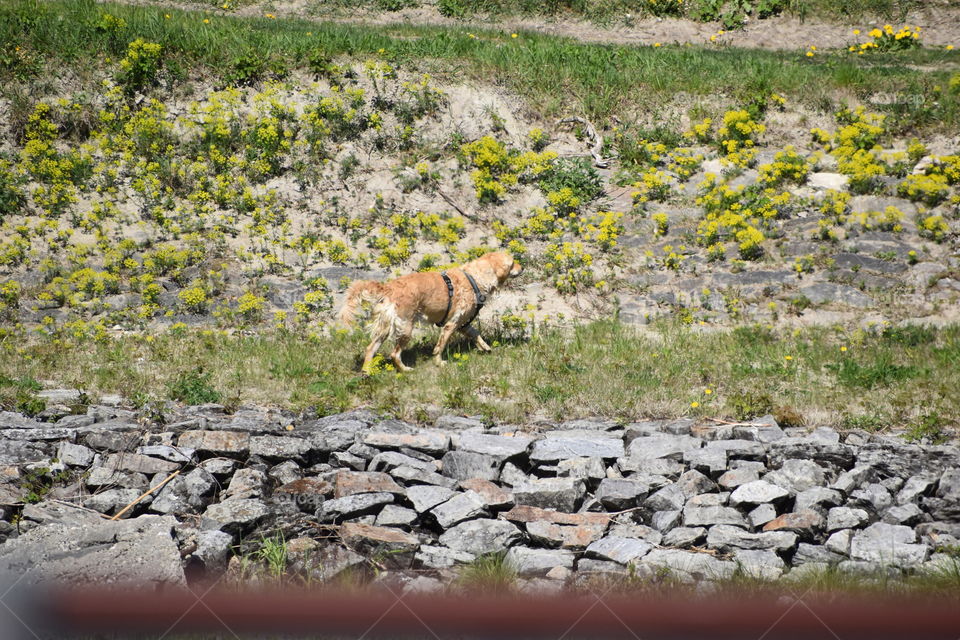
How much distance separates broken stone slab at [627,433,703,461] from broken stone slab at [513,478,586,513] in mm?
879

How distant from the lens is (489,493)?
21.5ft

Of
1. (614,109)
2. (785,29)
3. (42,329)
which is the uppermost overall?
(785,29)

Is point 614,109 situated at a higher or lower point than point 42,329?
higher

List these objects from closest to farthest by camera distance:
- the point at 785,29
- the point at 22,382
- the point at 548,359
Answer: the point at 22,382 < the point at 548,359 < the point at 785,29

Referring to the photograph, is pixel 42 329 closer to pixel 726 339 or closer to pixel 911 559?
pixel 726 339

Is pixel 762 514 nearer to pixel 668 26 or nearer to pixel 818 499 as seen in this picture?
pixel 818 499

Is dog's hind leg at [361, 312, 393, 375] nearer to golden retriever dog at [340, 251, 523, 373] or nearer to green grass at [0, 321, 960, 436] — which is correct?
golden retriever dog at [340, 251, 523, 373]

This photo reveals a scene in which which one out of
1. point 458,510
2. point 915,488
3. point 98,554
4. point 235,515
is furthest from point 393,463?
point 915,488

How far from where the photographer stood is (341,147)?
49.9 ft

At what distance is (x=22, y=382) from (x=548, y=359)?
558 cm

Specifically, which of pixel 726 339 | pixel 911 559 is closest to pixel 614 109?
pixel 726 339

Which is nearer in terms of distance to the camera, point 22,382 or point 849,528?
point 849,528

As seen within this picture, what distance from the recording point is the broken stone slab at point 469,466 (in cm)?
699

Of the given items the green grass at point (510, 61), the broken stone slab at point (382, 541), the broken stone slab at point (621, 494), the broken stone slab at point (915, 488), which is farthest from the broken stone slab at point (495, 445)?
the green grass at point (510, 61)
